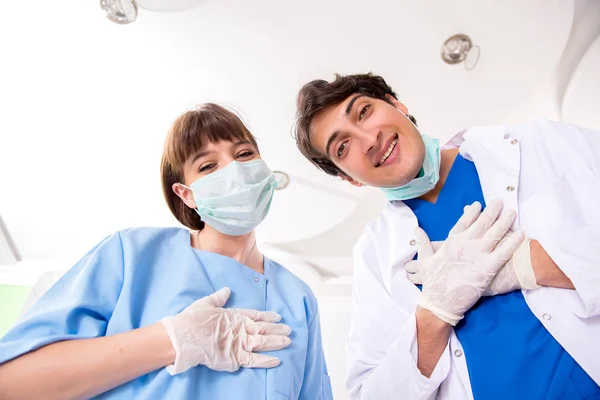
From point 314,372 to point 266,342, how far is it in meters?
0.34

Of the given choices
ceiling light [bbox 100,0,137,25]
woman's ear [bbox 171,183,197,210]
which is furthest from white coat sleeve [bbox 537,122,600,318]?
ceiling light [bbox 100,0,137,25]

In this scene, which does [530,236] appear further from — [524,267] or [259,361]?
[259,361]

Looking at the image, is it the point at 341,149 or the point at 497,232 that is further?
the point at 341,149

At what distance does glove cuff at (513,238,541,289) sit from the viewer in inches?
34.4

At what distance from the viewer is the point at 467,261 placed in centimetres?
95

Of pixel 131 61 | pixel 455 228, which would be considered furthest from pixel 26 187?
pixel 455 228

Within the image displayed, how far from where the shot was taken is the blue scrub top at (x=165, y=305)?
87cm

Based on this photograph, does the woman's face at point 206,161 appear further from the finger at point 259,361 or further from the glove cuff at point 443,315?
the glove cuff at point 443,315

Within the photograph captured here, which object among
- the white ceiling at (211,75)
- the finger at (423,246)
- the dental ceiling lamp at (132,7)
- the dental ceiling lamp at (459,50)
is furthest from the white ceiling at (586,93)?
the dental ceiling lamp at (132,7)

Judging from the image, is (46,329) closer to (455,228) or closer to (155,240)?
(155,240)

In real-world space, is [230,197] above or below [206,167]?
below

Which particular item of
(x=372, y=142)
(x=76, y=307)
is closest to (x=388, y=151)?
(x=372, y=142)

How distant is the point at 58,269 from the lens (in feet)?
8.77

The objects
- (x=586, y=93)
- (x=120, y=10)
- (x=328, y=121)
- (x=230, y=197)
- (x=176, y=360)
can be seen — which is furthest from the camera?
(x=586, y=93)
